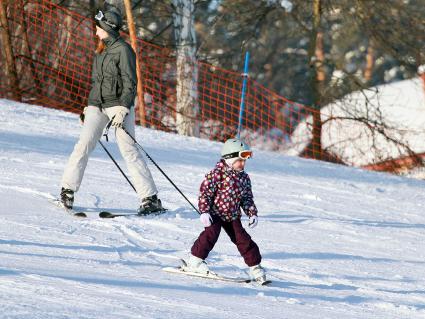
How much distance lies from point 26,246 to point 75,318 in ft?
5.74

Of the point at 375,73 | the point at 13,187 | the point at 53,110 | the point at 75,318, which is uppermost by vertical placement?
the point at 375,73

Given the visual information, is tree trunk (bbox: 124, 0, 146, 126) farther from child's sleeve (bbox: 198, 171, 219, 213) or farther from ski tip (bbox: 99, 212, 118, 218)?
child's sleeve (bbox: 198, 171, 219, 213)

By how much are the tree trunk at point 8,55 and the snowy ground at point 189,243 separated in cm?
→ 199

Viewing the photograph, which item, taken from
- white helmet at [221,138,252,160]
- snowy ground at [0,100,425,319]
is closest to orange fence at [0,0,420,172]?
snowy ground at [0,100,425,319]

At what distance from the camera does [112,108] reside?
7.54 metres

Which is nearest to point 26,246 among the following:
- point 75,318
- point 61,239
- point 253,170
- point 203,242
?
point 61,239

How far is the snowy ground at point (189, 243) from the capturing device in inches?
214

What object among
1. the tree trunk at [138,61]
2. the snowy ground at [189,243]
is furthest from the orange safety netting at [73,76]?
the snowy ground at [189,243]

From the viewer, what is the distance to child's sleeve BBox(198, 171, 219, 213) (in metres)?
6.00

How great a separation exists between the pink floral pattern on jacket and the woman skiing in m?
1.62

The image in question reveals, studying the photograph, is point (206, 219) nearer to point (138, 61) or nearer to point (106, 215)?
point (106, 215)

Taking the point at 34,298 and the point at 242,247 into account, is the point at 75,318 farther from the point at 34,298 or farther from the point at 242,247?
the point at 242,247

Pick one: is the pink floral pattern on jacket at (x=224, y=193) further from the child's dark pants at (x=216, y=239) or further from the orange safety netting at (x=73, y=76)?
the orange safety netting at (x=73, y=76)

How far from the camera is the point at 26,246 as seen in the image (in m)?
6.42
